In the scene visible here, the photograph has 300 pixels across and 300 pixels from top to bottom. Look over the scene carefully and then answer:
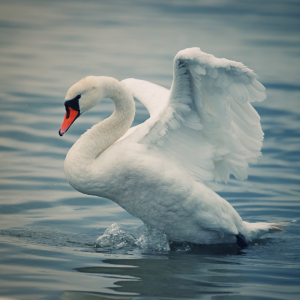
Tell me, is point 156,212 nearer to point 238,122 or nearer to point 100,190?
point 100,190

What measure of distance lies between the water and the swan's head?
143cm

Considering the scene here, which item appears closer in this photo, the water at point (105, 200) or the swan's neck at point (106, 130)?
the water at point (105, 200)

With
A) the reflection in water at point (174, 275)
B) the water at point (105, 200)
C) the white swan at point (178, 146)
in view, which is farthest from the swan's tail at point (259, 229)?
the reflection in water at point (174, 275)

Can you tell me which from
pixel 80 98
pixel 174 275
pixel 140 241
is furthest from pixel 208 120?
pixel 174 275

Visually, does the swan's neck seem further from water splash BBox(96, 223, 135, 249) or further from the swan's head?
water splash BBox(96, 223, 135, 249)

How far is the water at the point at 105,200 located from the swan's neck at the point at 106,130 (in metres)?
1.07

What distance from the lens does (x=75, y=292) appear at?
5.32 metres

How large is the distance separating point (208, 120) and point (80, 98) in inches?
55.7

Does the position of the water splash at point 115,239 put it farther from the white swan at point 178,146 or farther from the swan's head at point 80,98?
the swan's head at point 80,98

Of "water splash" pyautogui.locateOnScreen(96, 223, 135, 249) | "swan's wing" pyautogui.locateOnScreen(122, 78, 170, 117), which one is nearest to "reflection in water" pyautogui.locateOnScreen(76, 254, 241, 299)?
"water splash" pyautogui.locateOnScreen(96, 223, 135, 249)

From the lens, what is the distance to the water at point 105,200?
223 inches

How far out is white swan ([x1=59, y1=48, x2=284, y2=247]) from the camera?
624 centimetres

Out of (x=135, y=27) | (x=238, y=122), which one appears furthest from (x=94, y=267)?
(x=135, y=27)

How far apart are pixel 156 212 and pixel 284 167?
4326 mm
